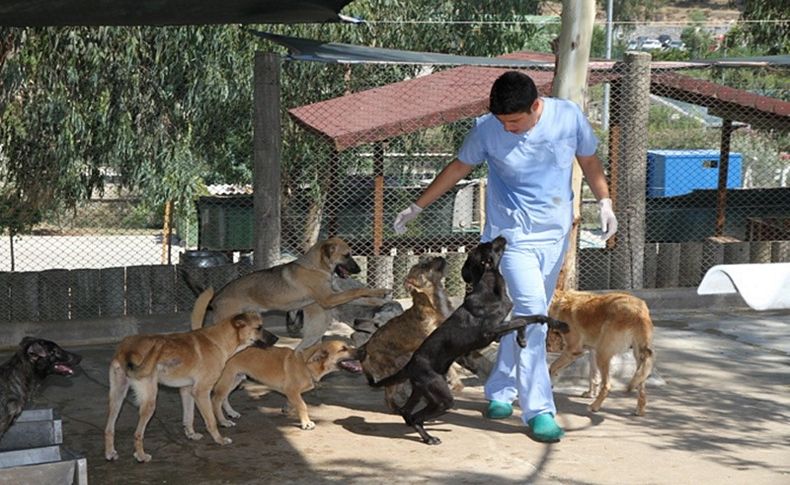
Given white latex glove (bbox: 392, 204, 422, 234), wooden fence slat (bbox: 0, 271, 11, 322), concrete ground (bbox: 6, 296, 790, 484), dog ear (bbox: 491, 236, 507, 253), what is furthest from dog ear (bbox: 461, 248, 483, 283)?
wooden fence slat (bbox: 0, 271, 11, 322)

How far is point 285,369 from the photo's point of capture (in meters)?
7.30

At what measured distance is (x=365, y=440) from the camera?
702cm

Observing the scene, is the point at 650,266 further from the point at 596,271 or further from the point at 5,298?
the point at 5,298

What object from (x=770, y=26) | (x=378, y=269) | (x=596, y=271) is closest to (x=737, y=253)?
(x=596, y=271)

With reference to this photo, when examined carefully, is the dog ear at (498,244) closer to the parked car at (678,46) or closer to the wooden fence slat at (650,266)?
the wooden fence slat at (650,266)

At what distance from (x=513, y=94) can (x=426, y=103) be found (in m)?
5.20

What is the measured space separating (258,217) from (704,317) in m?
4.56

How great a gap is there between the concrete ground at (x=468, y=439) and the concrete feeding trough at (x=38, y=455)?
1.40 feet

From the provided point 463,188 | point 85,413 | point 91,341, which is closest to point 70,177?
point 91,341

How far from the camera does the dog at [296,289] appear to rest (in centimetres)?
855

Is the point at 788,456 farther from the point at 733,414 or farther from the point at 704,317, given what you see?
the point at 704,317

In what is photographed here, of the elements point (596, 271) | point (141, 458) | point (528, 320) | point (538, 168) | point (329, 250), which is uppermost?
point (538, 168)

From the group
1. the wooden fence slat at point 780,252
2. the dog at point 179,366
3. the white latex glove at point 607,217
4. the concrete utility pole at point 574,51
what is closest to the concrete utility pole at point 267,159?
the concrete utility pole at point 574,51

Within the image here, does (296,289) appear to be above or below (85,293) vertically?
above
